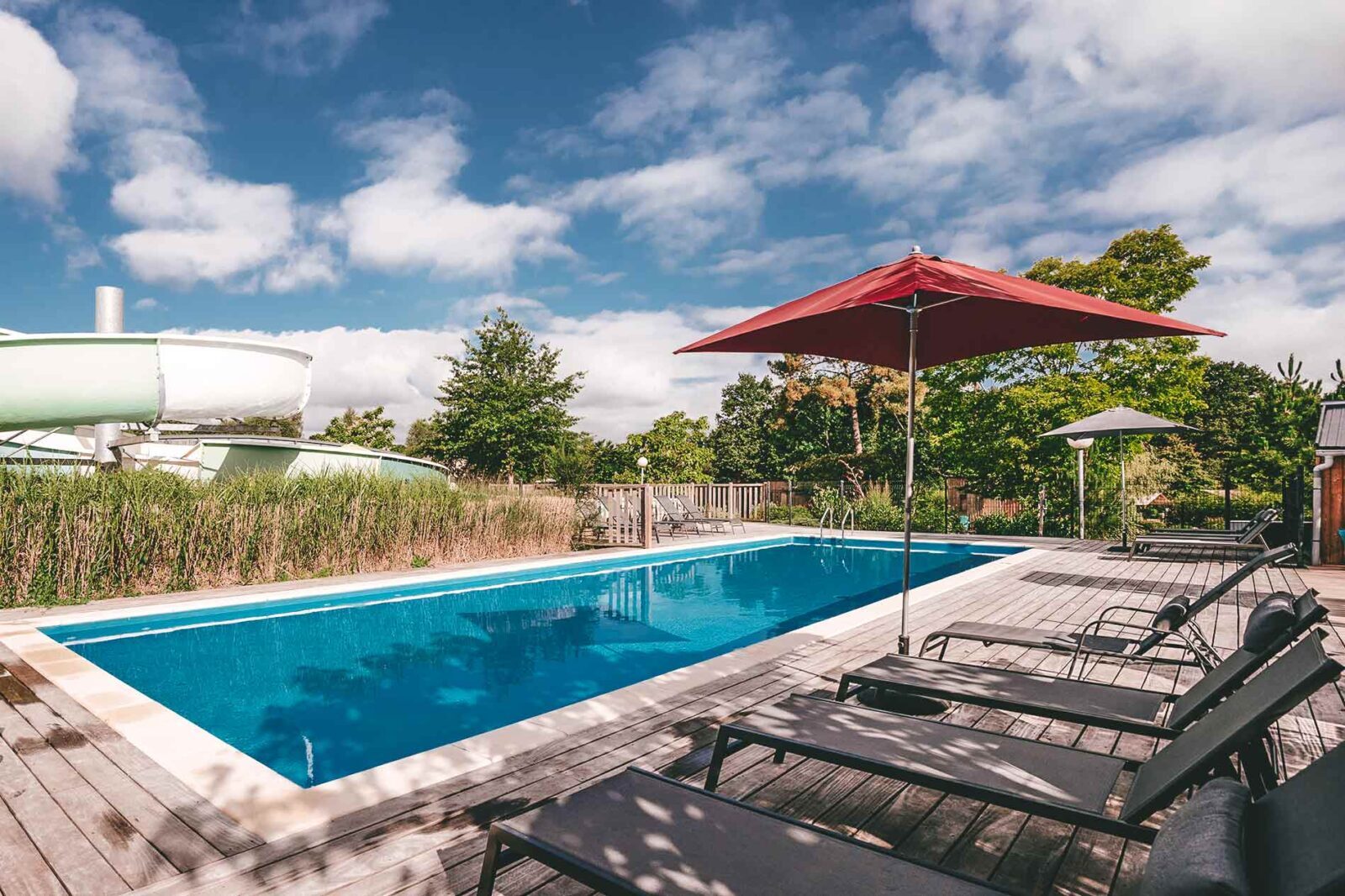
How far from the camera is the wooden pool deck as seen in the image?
1.90 m

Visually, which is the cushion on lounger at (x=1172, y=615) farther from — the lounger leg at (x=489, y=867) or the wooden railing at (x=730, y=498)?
the wooden railing at (x=730, y=498)

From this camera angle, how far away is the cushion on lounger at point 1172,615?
3.49 metres

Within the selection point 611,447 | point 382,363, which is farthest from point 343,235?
point 382,363

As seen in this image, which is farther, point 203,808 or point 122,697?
point 122,697

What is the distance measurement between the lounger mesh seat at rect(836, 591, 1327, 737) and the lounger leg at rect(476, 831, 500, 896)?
1.72 meters

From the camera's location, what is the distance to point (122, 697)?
367cm

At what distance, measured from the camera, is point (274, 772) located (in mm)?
2854

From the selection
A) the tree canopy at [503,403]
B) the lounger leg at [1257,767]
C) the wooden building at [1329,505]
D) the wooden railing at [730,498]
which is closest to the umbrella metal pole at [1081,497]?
the wooden building at [1329,505]

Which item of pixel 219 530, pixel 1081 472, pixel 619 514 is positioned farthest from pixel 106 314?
pixel 1081 472

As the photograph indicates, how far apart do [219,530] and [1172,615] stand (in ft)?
29.5

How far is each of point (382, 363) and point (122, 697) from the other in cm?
6250

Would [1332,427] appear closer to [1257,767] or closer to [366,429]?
[1257,767]

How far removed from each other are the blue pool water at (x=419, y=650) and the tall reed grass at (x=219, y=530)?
1.20 meters

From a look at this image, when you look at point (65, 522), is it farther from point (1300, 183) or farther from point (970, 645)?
point (1300, 183)
